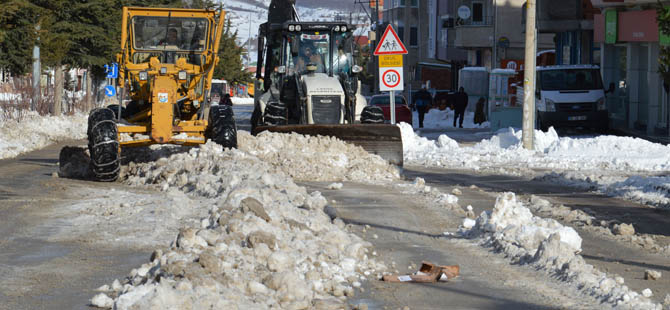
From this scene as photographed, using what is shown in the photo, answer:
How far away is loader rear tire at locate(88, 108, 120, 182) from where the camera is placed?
52.0ft

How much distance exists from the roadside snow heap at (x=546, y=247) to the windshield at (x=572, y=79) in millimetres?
24012

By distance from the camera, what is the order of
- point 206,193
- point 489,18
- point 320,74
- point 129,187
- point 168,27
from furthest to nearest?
point 489,18, point 320,74, point 168,27, point 129,187, point 206,193

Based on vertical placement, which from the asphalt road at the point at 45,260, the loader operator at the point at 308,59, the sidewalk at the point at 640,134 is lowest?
the asphalt road at the point at 45,260

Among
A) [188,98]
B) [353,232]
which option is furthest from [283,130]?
[353,232]

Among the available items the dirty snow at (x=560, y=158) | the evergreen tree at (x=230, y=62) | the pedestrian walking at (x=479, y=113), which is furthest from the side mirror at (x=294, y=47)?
the evergreen tree at (x=230, y=62)

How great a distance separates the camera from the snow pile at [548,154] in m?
21.1

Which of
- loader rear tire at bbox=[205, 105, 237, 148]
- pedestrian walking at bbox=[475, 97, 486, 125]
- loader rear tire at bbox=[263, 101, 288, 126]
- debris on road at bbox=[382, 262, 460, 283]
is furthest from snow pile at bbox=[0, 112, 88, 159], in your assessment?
debris on road at bbox=[382, 262, 460, 283]

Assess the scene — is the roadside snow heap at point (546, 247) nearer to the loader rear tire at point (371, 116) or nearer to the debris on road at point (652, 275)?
the debris on road at point (652, 275)

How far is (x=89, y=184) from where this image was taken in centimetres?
1605

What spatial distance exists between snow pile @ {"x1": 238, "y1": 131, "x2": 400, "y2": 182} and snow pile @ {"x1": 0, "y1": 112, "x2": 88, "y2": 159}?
832 cm

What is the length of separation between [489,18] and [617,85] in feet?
74.6

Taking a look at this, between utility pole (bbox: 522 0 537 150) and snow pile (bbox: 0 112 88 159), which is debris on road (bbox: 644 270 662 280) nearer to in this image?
utility pole (bbox: 522 0 537 150)

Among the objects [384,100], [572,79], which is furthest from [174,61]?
[384,100]

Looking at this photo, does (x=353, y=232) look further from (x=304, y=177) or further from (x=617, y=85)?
(x=617, y=85)
